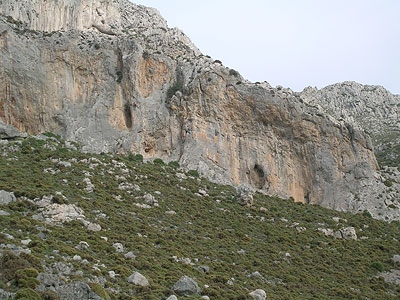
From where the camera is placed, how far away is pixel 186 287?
22078 millimetres

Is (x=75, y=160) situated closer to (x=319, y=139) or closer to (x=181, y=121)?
(x=181, y=121)

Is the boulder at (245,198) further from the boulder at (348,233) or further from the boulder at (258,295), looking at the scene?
the boulder at (258,295)

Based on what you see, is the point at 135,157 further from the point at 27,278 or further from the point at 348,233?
the point at 27,278

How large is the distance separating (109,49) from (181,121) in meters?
12.4

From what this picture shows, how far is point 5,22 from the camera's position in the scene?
57.0 metres

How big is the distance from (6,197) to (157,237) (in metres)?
8.97

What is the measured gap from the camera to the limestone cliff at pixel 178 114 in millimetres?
54656

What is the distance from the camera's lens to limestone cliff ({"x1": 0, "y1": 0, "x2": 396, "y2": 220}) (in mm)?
54656

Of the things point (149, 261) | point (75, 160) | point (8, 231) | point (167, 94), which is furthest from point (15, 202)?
point (167, 94)

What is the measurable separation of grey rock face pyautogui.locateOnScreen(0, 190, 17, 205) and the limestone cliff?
78.6 ft

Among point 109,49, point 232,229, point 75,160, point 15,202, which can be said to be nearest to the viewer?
point 15,202

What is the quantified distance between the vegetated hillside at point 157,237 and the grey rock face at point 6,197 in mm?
91

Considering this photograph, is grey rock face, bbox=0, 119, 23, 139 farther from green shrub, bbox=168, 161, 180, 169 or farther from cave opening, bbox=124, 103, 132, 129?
green shrub, bbox=168, 161, 180, 169

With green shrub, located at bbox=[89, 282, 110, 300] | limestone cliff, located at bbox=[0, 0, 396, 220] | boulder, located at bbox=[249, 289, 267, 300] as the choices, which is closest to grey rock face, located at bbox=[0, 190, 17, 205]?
green shrub, located at bbox=[89, 282, 110, 300]
